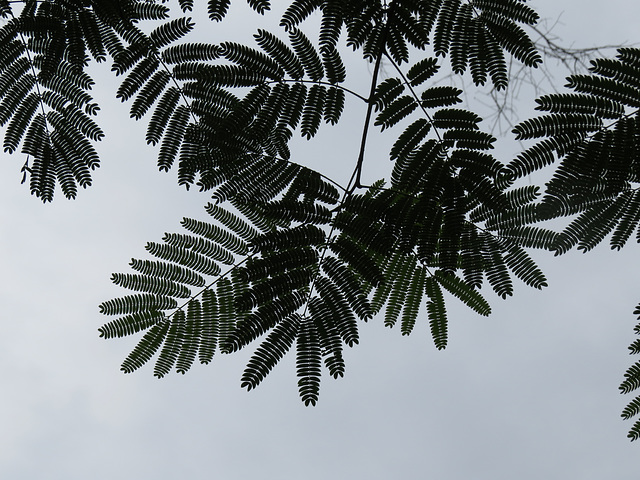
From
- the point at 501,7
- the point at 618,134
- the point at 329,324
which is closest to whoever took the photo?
the point at 618,134

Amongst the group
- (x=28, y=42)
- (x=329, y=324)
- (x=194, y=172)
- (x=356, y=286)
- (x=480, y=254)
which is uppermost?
(x=28, y=42)

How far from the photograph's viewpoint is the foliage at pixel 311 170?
2527 millimetres

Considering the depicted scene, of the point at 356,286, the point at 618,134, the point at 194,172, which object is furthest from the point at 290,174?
the point at 618,134

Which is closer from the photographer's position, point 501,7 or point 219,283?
point 501,7

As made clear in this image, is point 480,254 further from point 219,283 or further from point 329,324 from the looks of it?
point 219,283

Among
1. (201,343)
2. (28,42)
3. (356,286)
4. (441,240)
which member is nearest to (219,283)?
(201,343)

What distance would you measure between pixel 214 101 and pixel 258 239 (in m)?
0.87

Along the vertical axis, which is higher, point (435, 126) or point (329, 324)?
point (435, 126)

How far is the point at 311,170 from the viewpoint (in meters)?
3.03

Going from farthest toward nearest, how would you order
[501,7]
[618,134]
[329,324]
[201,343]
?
[201,343]
[501,7]
[329,324]
[618,134]

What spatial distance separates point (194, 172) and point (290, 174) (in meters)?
0.47

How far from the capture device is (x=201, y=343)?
3094 mm

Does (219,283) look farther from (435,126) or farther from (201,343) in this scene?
(435,126)

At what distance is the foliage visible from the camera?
2.53 meters
